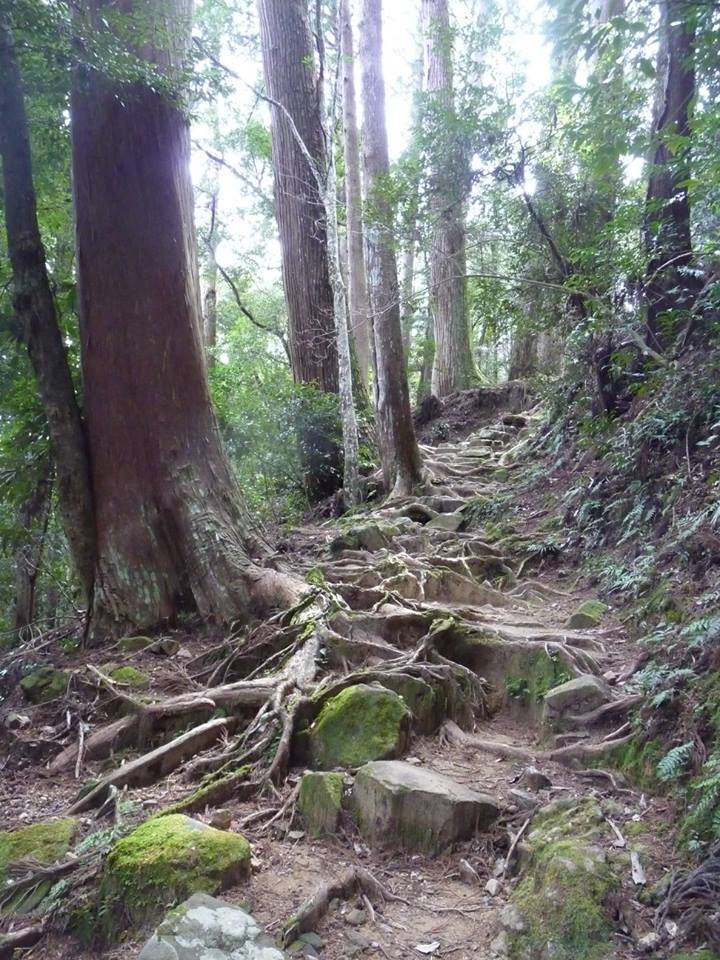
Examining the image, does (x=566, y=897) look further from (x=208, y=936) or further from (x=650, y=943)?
(x=208, y=936)

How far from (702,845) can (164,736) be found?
308 cm

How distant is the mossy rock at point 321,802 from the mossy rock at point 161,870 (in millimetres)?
438

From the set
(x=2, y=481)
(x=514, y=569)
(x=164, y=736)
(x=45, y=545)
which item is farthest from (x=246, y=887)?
(x=45, y=545)

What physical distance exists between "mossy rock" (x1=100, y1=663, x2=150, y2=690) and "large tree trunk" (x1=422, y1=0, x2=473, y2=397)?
4.63 meters

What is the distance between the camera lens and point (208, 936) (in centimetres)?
261

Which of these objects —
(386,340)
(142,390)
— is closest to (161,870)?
(142,390)

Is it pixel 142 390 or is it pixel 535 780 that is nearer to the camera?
pixel 535 780

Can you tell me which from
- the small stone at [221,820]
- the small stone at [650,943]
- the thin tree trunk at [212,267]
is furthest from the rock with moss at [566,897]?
the thin tree trunk at [212,267]

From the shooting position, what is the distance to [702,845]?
276cm

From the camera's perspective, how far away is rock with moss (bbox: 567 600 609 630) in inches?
210

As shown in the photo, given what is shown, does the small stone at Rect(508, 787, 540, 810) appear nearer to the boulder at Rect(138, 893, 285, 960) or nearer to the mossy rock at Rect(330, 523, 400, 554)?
the boulder at Rect(138, 893, 285, 960)

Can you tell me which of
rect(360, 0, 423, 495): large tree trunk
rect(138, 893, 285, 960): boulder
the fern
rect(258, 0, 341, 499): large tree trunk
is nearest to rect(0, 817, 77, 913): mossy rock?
Result: rect(138, 893, 285, 960): boulder

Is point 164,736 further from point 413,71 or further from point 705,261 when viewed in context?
point 413,71

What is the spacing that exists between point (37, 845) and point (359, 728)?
166 centimetres
